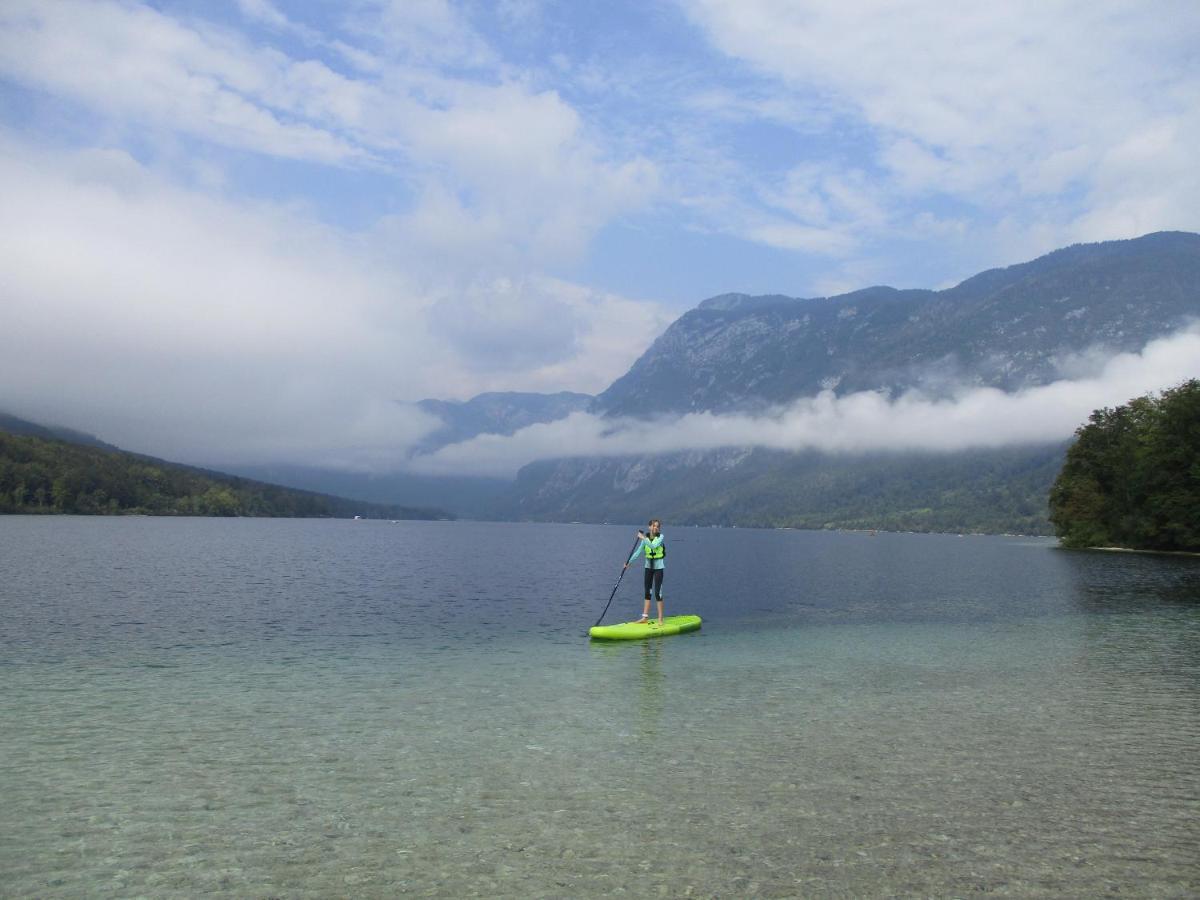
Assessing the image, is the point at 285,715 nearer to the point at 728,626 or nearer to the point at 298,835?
the point at 298,835

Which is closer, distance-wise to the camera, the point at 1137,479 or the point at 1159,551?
the point at 1137,479

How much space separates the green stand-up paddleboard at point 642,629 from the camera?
33656mm

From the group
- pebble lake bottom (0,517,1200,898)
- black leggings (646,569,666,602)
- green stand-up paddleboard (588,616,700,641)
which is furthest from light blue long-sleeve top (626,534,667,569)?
pebble lake bottom (0,517,1200,898)

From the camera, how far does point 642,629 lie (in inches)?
1371

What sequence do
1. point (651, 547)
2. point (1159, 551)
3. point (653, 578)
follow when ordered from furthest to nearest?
point (1159, 551) < point (653, 578) < point (651, 547)

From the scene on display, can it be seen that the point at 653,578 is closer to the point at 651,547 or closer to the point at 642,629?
the point at 651,547

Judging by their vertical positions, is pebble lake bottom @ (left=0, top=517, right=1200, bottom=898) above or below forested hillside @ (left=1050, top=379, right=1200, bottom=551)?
below

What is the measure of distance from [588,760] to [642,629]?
19.2 m

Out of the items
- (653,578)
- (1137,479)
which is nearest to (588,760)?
(653,578)

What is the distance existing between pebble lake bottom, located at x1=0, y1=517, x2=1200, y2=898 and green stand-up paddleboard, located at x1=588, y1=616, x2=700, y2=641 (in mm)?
675

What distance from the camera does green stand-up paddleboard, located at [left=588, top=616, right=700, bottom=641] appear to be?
33656 millimetres

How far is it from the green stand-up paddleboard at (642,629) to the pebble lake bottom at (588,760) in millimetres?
675

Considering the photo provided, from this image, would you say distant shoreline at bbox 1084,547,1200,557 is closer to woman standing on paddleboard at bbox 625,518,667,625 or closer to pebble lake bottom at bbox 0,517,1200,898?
pebble lake bottom at bbox 0,517,1200,898

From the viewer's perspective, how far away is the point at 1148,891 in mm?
9805
